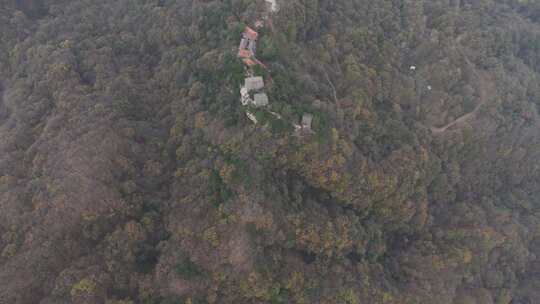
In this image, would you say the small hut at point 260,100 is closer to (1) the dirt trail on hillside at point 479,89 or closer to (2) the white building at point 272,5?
(2) the white building at point 272,5

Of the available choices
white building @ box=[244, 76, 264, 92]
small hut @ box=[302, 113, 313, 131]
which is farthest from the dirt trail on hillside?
white building @ box=[244, 76, 264, 92]

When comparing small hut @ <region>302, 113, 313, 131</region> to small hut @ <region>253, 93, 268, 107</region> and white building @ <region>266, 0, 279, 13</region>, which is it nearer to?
small hut @ <region>253, 93, 268, 107</region>

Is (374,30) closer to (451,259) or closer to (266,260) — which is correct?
(451,259)

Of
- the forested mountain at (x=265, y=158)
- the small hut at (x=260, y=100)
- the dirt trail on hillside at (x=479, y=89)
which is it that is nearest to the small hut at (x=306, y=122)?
the forested mountain at (x=265, y=158)

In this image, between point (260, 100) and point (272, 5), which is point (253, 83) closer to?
point (260, 100)

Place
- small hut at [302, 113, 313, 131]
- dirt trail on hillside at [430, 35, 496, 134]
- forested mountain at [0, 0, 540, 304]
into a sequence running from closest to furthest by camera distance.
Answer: forested mountain at [0, 0, 540, 304]
small hut at [302, 113, 313, 131]
dirt trail on hillside at [430, 35, 496, 134]

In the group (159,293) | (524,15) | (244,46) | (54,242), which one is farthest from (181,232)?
(524,15)
